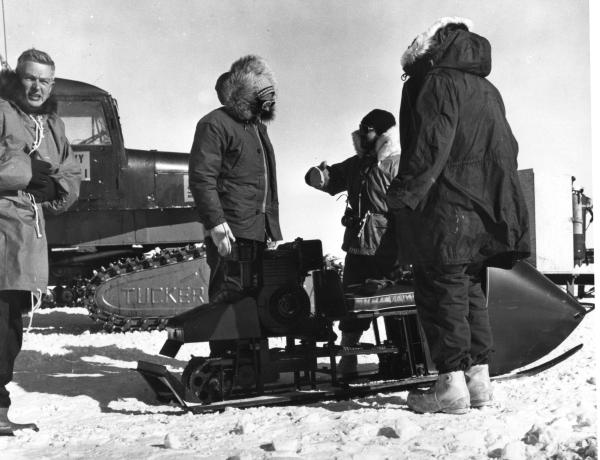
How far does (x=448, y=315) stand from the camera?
10.9 ft

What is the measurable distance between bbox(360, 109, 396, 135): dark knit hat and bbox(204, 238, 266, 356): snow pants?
121 cm

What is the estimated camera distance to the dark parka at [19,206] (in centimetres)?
332

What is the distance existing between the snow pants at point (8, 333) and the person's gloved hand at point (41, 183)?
0.45 meters

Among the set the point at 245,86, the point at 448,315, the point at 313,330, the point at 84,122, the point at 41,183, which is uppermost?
the point at 84,122

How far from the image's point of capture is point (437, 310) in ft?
11.0

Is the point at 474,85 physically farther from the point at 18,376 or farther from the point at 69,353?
the point at 69,353

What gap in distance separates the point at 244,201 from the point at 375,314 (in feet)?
2.90

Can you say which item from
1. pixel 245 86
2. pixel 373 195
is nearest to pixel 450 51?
pixel 245 86

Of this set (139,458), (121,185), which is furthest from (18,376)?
(121,185)

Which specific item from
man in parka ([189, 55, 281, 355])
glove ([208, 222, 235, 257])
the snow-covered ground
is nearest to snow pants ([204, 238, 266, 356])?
man in parka ([189, 55, 281, 355])

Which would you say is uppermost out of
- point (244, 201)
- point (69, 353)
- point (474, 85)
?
point (474, 85)

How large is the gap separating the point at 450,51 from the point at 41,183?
190 cm

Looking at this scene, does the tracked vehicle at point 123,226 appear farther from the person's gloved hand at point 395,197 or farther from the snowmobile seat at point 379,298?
the person's gloved hand at point 395,197

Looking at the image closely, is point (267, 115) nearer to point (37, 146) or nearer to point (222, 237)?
point (222, 237)
